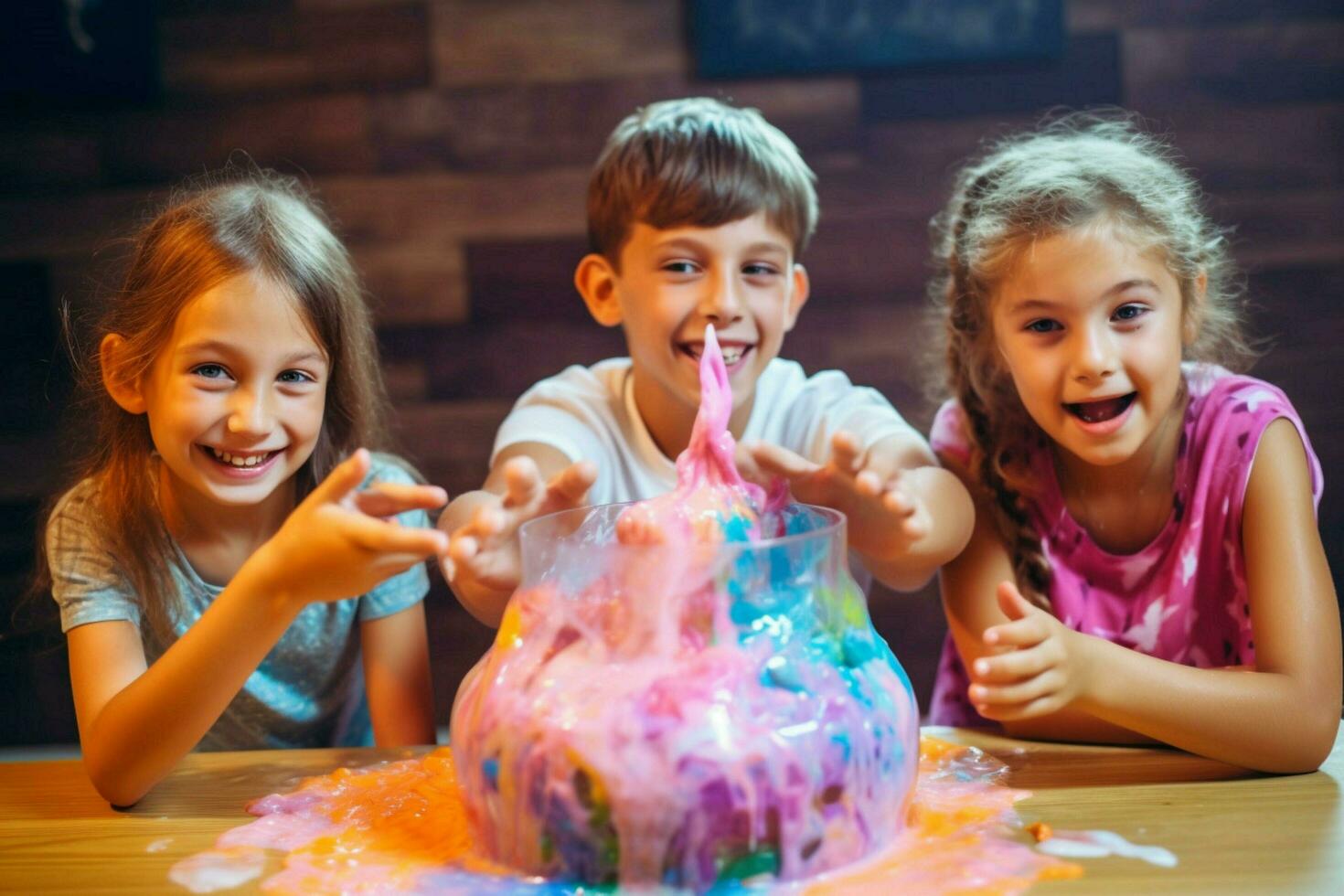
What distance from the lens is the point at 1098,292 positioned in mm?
1114

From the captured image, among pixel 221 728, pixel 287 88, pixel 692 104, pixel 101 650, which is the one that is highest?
pixel 287 88

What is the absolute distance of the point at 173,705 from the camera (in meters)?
0.98

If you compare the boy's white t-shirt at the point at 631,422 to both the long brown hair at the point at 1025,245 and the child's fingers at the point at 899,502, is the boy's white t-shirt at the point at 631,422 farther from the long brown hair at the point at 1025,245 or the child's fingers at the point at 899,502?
the child's fingers at the point at 899,502

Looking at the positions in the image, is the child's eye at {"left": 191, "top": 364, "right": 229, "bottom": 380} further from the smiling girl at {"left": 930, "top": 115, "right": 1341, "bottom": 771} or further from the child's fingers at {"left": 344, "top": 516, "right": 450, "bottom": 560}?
the smiling girl at {"left": 930, "top": 115, "right": 1341, "bottom": 771}

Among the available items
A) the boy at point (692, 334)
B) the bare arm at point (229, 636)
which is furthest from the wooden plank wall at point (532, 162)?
the bare arm at point (229, 636)

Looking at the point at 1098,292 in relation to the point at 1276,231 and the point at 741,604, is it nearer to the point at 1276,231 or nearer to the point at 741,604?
the point at 741,604

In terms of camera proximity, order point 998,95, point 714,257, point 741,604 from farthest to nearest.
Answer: point 998,95, point 714,257, point 741,604

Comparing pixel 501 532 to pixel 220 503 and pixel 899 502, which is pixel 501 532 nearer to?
pixel 899 502

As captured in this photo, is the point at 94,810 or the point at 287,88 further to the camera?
the point at 287,88

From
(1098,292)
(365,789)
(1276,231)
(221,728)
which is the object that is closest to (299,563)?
(365,789)

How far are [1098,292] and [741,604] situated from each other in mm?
523

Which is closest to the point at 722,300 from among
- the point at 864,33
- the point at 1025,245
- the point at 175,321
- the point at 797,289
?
the point at 797,289

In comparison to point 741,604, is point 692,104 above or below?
above

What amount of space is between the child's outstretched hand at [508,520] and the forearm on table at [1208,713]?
0.41 meters
